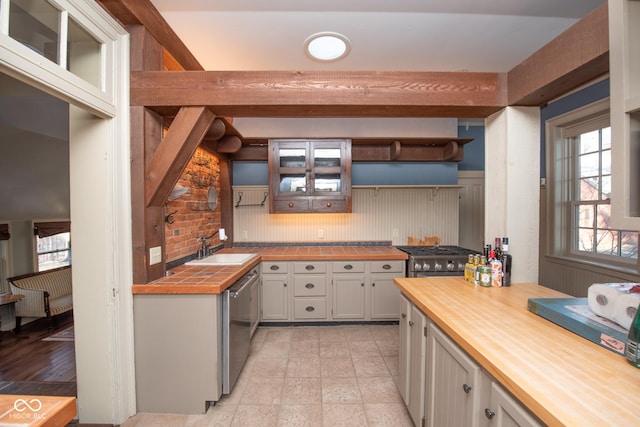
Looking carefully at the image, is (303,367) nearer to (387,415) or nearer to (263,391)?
(263,391)

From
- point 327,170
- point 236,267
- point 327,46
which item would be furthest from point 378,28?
point 236,267

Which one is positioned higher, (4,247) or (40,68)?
(40,68)

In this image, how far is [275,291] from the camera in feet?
9.61

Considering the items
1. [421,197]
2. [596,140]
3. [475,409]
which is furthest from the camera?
[421,197]

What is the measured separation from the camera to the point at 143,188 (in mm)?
1685

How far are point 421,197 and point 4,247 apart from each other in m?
Result: 5.22

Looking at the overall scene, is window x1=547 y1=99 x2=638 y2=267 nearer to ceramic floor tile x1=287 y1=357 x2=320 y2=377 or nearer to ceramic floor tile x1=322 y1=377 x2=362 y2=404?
ceramic floor tile x1=322 y1=377 x2=362 y2=404

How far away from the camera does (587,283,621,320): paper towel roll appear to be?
951mm

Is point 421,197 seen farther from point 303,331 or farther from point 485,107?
point 303,331

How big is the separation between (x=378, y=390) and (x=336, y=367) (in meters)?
0.42

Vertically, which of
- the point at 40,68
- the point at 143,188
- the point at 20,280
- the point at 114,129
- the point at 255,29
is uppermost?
the point at 255,29

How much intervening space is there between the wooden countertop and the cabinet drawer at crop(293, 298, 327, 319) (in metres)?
2.25

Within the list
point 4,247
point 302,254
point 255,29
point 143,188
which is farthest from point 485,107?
point 4,247

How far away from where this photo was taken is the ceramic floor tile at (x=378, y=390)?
184 centimetres
